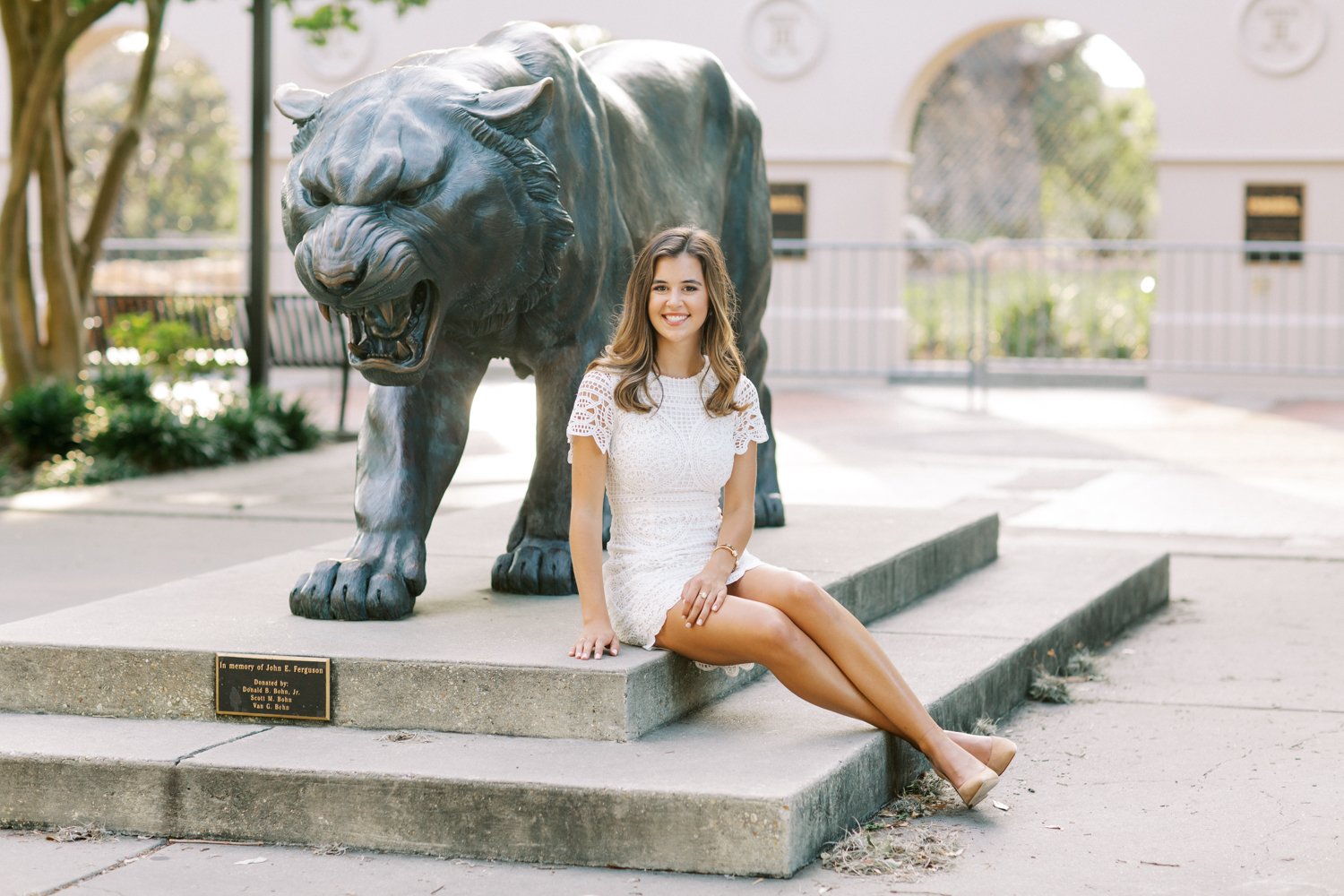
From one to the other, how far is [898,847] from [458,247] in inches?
69.2

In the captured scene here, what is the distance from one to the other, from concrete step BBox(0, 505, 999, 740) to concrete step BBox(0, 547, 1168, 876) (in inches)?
2.0

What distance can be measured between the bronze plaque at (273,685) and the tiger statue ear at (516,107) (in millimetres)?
1370

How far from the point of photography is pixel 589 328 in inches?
A: 191

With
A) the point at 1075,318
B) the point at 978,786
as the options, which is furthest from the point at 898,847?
the point at 1075,318

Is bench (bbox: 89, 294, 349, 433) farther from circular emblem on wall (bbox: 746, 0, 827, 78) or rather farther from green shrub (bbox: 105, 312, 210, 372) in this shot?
circular emblem on wall (bbox: 746, 0, 827, 78)

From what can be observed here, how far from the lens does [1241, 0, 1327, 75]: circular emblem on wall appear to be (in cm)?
1661

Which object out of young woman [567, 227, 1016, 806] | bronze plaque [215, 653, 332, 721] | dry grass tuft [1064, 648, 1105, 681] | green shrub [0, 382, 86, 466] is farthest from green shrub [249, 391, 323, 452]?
young woman [567, 227, 1016, 806]

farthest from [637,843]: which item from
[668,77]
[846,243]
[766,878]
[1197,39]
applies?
[1197,39]

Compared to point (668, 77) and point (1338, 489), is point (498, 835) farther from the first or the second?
point (1338, 489)

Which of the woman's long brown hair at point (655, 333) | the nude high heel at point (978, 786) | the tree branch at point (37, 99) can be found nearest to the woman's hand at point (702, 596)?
the woman's long brown hair at point (655, 333)

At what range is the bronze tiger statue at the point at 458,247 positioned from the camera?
4250 millimetres

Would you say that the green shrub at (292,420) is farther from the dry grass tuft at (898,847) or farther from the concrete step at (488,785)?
the dry grass tuft at (898,847)

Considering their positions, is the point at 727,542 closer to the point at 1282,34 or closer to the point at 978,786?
the point at 978,786

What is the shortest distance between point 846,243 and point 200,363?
6.61m
